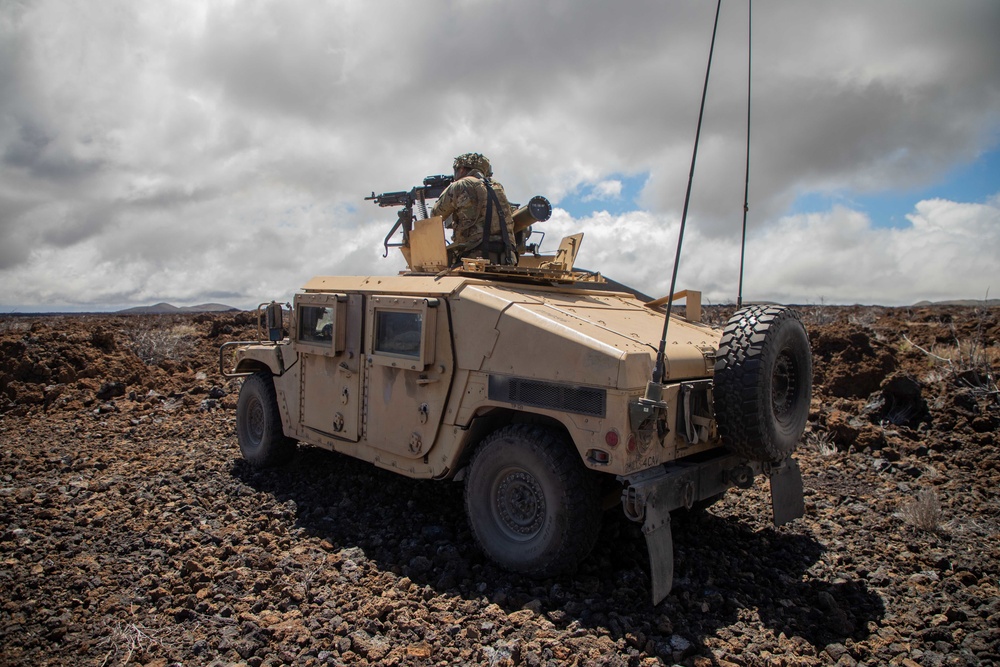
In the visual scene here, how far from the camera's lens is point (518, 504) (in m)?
4.51

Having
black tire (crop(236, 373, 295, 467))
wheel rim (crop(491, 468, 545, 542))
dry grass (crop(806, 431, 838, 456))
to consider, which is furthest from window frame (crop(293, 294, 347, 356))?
dry grass (crop(806, 431, 838, 456))

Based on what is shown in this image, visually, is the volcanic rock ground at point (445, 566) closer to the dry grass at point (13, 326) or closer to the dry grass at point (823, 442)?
the dry grass at point (823, 442)

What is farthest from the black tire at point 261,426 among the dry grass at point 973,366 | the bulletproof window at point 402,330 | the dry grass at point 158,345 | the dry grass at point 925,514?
the dry grass at point 973,366

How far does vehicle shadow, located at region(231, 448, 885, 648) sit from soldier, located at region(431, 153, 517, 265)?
2167 millimetres

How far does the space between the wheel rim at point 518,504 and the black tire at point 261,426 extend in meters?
3.01

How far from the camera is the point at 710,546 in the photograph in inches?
198

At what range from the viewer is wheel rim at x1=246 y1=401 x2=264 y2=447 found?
7.00 m

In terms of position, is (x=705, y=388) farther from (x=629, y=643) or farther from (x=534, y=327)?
(x=629, y=643)

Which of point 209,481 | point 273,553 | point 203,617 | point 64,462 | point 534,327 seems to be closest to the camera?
point 203,617

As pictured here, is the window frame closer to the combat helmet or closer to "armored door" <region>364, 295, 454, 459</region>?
"armored door" <region>364, 295, 454, 459</region>

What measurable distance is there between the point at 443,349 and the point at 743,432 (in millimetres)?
2073

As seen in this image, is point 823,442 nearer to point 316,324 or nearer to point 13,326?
point 316,324

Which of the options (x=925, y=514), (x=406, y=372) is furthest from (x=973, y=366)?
(x=406, y=372)

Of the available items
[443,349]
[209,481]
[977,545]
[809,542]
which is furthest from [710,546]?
[209,481]
